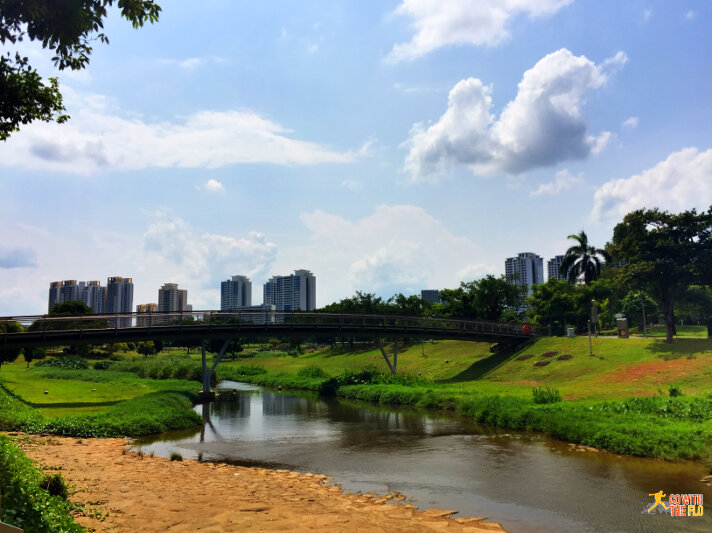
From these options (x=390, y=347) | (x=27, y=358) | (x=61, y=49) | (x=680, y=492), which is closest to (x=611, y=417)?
(x=680, y=492)

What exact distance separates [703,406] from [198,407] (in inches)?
1681

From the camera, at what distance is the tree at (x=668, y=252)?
178ft

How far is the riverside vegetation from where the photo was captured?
87.7 ft

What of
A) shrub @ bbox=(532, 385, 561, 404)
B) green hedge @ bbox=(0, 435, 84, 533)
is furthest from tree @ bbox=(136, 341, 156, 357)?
green hedge @ bbox=(0, 435, 84, 533)

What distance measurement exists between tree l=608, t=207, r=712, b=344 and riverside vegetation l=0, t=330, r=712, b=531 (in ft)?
20.9

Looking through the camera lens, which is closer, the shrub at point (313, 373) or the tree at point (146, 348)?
the shrub at point (313, 373)

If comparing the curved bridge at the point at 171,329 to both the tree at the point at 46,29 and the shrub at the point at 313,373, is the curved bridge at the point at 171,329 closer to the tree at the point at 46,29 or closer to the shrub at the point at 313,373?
the shrub at the point at 313,373

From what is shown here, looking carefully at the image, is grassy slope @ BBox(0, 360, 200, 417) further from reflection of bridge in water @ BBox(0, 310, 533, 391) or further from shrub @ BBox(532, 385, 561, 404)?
shrub @ BBox(532, 385, 561, 404)

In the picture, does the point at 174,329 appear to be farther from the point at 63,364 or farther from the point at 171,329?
the point at 63,364

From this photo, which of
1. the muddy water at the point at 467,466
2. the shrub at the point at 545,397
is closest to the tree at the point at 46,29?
the muddy water at the point at 467,466

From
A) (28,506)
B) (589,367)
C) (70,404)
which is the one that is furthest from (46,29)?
(589,367)

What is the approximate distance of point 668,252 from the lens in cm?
5600

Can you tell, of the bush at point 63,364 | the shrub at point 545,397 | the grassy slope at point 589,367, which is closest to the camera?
the shrub at point 545,397

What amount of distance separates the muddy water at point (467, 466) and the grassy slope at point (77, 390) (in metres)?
9.60
